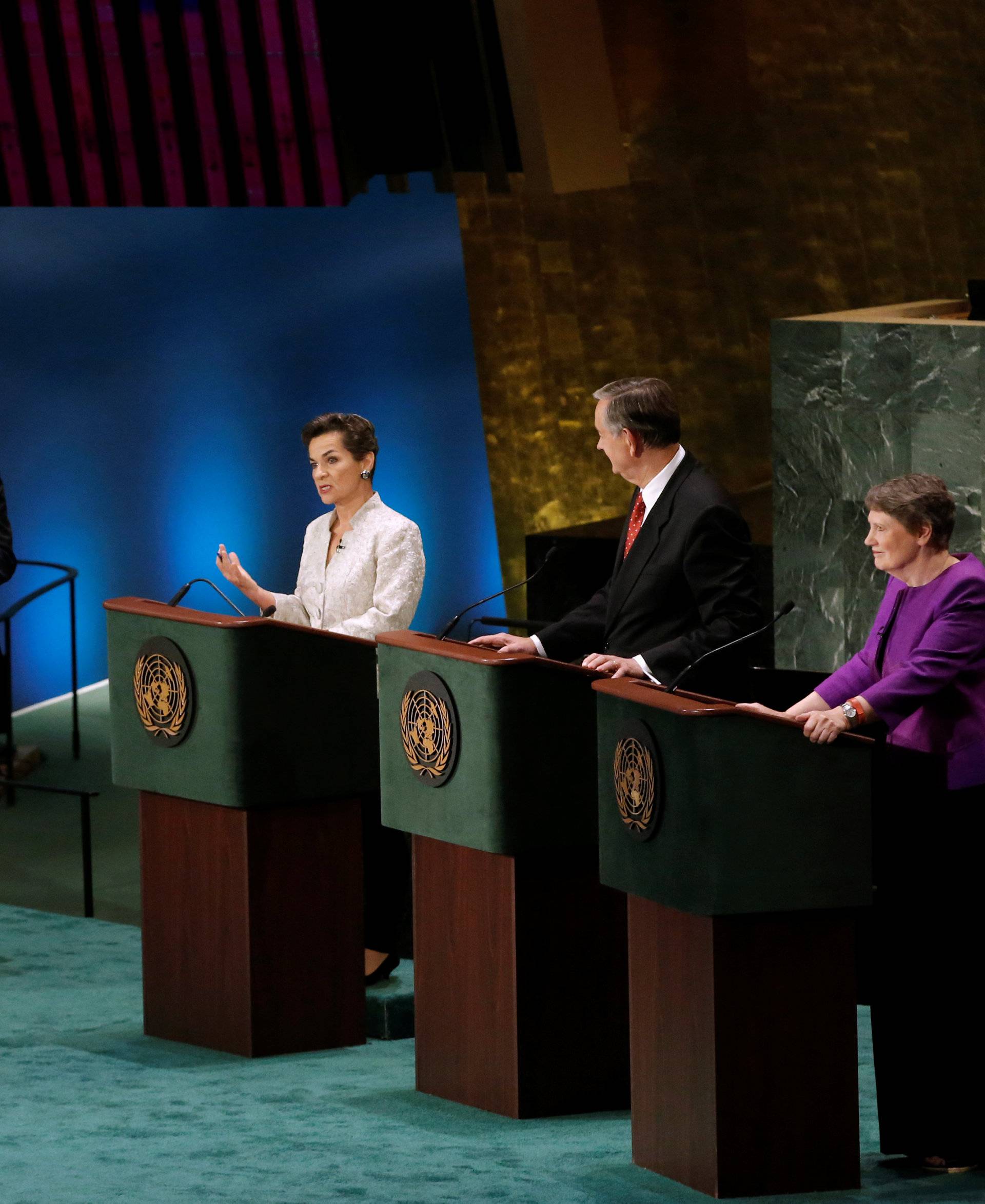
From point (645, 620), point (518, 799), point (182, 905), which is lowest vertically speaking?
point (182, 905)

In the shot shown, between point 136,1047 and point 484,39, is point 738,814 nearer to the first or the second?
point 136,1047

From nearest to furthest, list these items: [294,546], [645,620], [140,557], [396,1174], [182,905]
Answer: [396,1174] → [645,620] → [182,905] → [140,557] → [294,546]

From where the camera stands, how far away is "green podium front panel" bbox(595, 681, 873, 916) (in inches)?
119

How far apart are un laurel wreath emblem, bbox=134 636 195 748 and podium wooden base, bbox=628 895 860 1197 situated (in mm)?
1196

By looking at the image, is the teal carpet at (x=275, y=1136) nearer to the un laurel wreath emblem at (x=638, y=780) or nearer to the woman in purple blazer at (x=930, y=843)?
the woman in purple blazer at (x=930, y=843)

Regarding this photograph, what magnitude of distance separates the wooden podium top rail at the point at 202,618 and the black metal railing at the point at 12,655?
Answer: 2975 mm

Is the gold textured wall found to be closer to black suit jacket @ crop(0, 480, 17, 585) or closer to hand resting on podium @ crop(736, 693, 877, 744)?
black suit jacket @ crop(0, 480, 17, 585)

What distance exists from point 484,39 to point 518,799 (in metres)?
5.48

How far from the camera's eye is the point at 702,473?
3764 mm

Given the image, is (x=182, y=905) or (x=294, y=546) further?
(x=294, y=546)

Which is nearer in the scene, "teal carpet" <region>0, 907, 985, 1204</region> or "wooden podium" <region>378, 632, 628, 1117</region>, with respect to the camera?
"teal carpet" <region>0, 907, 985, 1204</region>

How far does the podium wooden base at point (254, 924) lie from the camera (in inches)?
158

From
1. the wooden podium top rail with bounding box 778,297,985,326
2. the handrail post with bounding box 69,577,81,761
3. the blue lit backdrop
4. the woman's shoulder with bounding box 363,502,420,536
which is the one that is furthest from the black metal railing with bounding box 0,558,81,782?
the woman's shoulder with bounding box 363,502,420,536

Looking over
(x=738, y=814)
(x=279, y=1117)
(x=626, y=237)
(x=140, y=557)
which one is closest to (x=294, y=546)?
(x=140, y=557)
